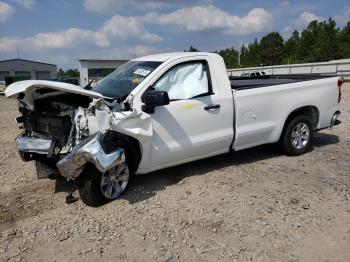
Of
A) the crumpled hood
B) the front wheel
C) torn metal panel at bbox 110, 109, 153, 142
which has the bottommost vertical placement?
the front wheel

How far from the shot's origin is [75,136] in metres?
4.56

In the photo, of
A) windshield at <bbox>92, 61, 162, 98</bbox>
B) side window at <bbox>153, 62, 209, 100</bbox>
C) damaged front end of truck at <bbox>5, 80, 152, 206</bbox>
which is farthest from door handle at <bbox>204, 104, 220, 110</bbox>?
damaged front end of truck at <bbox>5, 80, 152, 206</bbox>

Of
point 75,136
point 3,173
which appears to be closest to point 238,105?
point 75,136

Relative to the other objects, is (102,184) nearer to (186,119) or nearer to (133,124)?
(133,124)

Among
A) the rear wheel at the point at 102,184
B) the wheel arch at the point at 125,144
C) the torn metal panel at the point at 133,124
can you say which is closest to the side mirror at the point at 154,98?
the torn metal panel at the point at 133,124

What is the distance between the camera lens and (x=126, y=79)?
17.6 ft

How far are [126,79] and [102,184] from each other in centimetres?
161

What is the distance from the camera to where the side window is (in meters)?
5.14

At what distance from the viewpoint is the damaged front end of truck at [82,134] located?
14.0 feet

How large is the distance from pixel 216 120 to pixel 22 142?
8.98 feet

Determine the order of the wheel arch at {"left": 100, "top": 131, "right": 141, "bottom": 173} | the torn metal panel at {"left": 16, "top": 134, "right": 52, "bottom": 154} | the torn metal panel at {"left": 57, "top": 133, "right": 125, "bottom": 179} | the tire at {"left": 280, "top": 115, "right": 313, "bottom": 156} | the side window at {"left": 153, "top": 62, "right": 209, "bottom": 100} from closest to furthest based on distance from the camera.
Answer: the torn metal panel at {"left": 57, "top": 133, "right": 125, "bottom": 179}
the wheel arch at {"left": 100, "top": 131, "right": 141, "bottom": 173}
the torn metal panel at {"left": 16, "top": 134, "right": 52, "bottom": 154}
the side window at {"left": 153, "top": 62, "right": 209, "bottom": 100}
the tire at {"left": 280, "top": 115, "right": 313, "bottom": 156}

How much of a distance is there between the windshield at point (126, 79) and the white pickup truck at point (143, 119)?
2 centimetres

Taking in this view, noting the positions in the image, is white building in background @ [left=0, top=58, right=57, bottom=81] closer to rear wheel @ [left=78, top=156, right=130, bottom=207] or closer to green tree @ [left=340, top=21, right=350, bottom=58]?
green tree @ [left=340, top=21, right=350, bottom=58]

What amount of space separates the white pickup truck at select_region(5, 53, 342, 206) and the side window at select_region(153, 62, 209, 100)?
14mm
